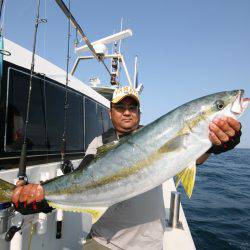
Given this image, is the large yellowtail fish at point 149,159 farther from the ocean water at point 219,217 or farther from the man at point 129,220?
the ocean water at point 219,217

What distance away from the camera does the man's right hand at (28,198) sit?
2.70 meters

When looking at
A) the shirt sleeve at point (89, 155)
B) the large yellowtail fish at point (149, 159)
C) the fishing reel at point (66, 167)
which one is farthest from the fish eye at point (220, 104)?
the fishing reel at point (66, 167)

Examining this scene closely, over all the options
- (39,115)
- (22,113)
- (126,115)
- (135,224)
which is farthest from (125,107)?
(39,115)

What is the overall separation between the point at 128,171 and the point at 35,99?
2273mm

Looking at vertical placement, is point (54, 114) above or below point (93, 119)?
below

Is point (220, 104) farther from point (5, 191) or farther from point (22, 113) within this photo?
point (22, 113)

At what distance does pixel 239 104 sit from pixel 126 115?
48.3 inches

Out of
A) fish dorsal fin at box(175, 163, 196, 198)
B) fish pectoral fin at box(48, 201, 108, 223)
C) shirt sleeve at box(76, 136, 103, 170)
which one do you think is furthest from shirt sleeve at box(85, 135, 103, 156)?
fish dorsal fin at box(175, 163, 196, 198)

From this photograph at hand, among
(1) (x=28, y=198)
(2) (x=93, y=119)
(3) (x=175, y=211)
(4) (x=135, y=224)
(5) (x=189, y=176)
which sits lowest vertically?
(3) (x=175, y=211)

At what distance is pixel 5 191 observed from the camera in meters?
2.71

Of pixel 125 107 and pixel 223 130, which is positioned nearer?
pixel 223 130

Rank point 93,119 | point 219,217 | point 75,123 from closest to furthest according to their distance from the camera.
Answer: point 75,123 < point 93,119 < point 219,217

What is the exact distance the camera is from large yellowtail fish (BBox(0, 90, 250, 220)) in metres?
2.47

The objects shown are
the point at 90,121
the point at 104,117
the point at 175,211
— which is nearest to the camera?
the point at 175,211
